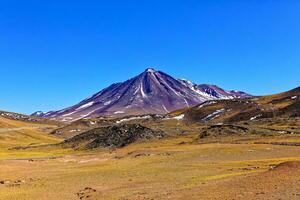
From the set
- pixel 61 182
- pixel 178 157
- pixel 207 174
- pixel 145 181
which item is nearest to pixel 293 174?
pixel 207 174

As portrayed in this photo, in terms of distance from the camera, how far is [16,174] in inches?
3007

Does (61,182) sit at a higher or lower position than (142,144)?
lower

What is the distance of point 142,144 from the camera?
147 meters

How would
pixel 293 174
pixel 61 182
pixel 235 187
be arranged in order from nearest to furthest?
pixel 235 187, pixel 293 174, pixel 61 182

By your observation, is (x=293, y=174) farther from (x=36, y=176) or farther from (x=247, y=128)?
(x=247, y=128)

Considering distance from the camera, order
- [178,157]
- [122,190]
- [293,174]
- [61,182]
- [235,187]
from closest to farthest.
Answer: [235,187]
[293,174]
[122,190]
[61,182]
[178,157]

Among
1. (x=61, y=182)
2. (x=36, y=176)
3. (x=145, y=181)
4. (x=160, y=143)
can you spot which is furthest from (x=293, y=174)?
(x=160, y=143)

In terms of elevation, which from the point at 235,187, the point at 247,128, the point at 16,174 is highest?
the point at 247,128

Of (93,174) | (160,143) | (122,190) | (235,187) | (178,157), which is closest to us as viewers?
(235,187)

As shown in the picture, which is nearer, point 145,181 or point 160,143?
point 145,181

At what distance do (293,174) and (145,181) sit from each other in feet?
61.8

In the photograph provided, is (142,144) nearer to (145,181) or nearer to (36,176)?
(36,176)

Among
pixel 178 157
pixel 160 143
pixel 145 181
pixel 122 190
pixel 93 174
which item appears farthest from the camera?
pixel 160 143

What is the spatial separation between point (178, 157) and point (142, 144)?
54.4m
